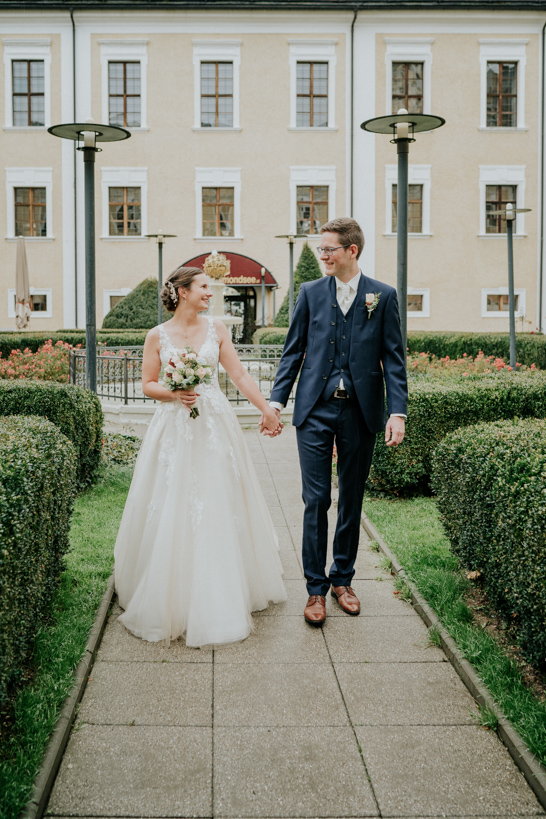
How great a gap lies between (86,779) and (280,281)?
25606mm

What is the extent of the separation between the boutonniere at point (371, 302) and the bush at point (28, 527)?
1941 millimetres

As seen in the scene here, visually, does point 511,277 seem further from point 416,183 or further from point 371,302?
point 371,302

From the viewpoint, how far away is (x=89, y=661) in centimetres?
383

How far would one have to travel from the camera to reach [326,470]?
4.43 meters

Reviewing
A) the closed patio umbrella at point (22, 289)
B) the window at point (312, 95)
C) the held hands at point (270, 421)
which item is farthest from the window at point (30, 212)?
the held hands at point (270, 421)

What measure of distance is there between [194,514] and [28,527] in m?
1.05

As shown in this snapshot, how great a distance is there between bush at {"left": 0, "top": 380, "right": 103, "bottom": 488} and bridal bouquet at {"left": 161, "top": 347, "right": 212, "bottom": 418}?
2.83m

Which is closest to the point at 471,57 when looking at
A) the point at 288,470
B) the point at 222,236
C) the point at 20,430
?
the point at 222,236

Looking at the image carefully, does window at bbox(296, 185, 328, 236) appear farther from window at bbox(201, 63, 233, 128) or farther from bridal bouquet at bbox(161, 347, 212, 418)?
bridal bouquet at bbox(161, 347, 212, 418)

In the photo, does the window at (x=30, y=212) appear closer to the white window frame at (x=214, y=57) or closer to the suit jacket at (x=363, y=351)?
the white window frame at (x=214, y=57)

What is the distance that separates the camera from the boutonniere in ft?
14.2

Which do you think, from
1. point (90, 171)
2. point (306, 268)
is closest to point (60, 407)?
point (90, 171)

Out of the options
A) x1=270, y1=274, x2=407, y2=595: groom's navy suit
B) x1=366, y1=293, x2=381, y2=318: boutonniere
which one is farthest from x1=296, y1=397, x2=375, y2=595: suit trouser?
x1=366, y1=293, x2=381, y2=318: boutonniere

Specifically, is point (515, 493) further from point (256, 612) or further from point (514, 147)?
point (514, 147)
